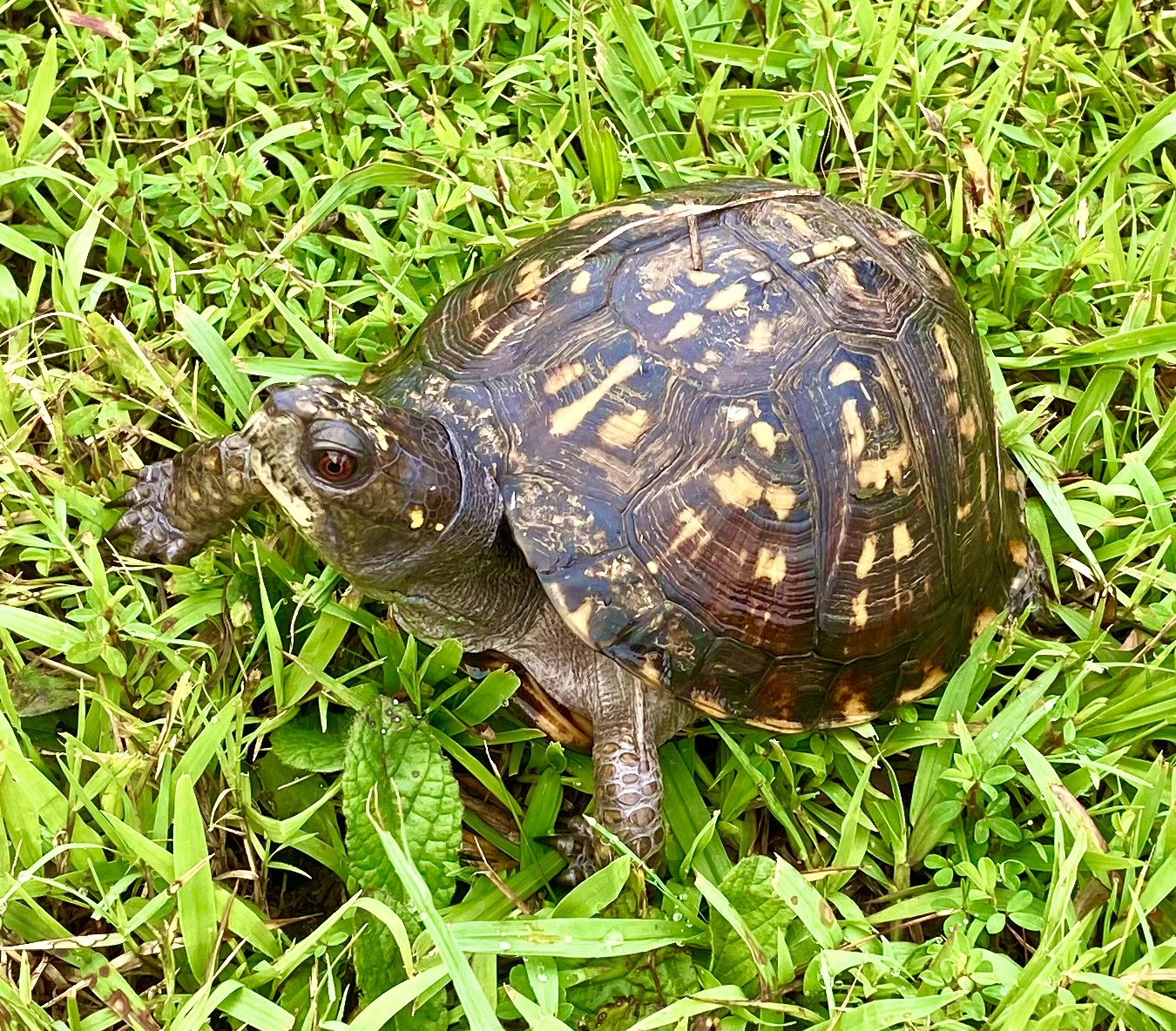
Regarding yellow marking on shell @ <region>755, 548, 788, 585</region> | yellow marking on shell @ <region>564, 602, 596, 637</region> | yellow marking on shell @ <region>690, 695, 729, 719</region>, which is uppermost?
yellow marking on shell @ <region>564, 602, 596, 637</region>

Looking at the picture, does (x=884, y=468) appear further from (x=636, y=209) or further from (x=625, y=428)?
(x=636, y=209)

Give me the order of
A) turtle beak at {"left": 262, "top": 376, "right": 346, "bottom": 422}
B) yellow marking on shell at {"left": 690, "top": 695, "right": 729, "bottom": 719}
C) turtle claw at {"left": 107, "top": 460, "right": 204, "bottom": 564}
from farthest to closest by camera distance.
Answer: turtle claw at {"left": 107, "top": 460, "right": 204, "bottom": 564}, yellow marking on shell at {"left": 690, "top": 695, "right": 729, "bottom": 719}, turtle beak at {"left": 262, "top": 376, "right": 346, "bottom": 422}

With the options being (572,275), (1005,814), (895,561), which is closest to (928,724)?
(1005,814)

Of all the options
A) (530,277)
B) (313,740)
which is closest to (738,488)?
(530,277)

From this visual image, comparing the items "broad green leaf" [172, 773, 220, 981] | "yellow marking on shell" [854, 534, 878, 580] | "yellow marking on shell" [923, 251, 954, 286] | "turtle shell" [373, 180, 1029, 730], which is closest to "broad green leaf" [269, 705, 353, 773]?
"broad green leaf" [172, 773, 220, 981]

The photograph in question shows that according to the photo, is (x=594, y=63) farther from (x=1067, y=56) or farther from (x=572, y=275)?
(x=1067, y=56)

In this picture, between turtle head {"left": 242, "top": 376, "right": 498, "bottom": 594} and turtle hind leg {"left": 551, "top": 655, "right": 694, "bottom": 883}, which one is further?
turtle hind leg {"left": 551, "top": 655, "right": 694, "bottom": 883}

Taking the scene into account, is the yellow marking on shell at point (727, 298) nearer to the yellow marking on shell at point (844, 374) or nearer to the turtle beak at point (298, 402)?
the yellow marking on shell at point (844, 374)

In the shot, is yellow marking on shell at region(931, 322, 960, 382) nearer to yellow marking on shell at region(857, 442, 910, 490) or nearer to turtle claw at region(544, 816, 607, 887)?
yellow marking on shell at region(857, 442, 910, 490)
